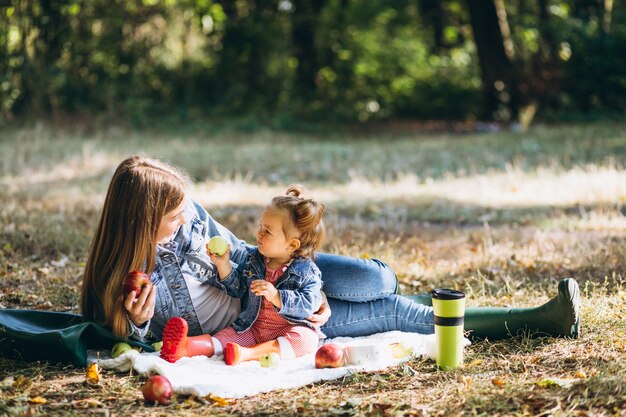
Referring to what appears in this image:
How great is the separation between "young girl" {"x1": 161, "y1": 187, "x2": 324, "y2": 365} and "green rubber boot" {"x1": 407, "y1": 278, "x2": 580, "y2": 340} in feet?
2.65

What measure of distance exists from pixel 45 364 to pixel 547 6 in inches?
670

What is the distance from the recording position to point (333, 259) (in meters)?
4.18

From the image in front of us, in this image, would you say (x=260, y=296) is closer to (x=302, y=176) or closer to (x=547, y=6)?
(x=302, y=176)

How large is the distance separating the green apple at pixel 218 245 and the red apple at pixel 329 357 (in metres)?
0.66

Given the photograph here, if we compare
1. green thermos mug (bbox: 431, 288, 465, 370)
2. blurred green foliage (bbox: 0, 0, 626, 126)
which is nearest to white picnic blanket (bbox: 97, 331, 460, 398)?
green thermos mug (bbox: 431, 288, 465, 370)

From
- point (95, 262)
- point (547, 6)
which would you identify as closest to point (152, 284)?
point (95, 262)

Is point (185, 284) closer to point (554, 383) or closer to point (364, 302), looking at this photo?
point (364, 302)

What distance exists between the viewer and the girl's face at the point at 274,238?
12.8ft

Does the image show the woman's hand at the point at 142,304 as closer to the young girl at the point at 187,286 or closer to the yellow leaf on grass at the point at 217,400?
the young girl at the point at 187,286

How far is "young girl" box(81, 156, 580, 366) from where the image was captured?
384 centimetres

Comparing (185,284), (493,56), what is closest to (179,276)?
(185,284)

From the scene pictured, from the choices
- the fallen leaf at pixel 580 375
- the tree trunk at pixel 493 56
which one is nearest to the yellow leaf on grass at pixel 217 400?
the fallen leaf at pixel 580 375

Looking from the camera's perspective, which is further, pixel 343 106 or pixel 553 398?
pixel 343 106

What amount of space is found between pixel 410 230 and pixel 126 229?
3.57 metres
